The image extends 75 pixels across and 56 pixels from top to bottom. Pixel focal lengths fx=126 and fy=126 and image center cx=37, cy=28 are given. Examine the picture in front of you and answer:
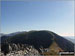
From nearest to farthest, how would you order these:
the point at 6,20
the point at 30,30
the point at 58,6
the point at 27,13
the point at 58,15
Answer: the point at 58,6, the point at 58,15, the point at 6,20, the point at 27,13, the point at 30,30

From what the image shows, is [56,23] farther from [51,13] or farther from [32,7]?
[32,7]

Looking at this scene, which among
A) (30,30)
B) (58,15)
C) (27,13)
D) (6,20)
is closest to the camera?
(58,15)

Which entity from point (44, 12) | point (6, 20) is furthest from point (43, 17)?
point (6, 20)

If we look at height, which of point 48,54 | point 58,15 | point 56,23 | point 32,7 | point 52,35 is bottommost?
point 48,54

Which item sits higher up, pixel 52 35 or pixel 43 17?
pixel 43 17

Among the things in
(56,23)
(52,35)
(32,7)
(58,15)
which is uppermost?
(32,7)

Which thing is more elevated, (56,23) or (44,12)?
(44,12)

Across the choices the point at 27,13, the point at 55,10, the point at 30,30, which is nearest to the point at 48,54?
the point at 55,10

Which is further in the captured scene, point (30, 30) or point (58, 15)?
point (30, 30)

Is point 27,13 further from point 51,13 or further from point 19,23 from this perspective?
point 51,13
